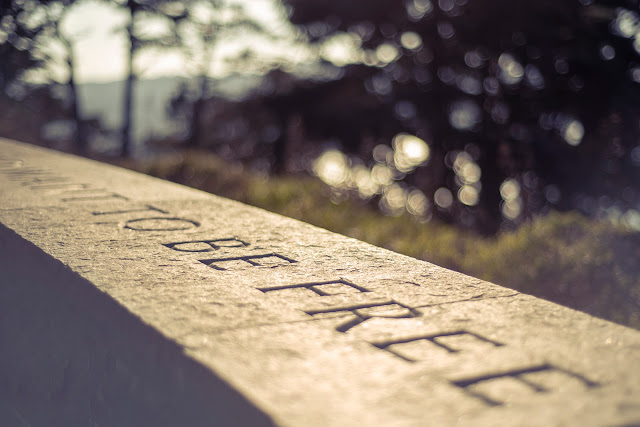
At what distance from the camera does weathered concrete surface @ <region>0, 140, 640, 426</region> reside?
125 cm

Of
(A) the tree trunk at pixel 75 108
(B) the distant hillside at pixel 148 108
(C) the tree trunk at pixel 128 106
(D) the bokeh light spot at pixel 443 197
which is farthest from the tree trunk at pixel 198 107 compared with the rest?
(D) the bokeh light spot at pixel 443 197

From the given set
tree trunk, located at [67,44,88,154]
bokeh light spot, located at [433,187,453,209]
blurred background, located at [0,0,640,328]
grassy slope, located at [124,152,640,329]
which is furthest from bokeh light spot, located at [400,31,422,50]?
tree trunk, located at [67,44,88,154]

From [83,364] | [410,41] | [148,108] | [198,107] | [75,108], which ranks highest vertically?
[410,41]

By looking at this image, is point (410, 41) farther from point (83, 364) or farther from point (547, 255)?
point (83, 364)

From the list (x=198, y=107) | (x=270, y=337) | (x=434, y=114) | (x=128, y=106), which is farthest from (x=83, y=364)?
(x=198, y=107)

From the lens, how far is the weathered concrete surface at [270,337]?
125 centimetres

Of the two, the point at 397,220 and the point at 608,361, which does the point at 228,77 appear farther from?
the point at 608,361

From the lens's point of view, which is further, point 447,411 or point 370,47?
point 370,47

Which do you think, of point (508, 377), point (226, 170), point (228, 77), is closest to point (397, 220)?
point (226, 170)

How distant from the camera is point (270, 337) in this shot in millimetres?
1545

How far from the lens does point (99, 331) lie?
186 cm

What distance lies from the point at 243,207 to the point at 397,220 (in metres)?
3.08

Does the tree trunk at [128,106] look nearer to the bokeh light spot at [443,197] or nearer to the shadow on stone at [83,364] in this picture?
the bokeh light spot at [443,197]

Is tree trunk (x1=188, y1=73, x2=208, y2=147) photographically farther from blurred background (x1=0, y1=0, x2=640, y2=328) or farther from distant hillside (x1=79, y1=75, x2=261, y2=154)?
blurred background (x1=0, y1=0, x2=640, y2=328)
